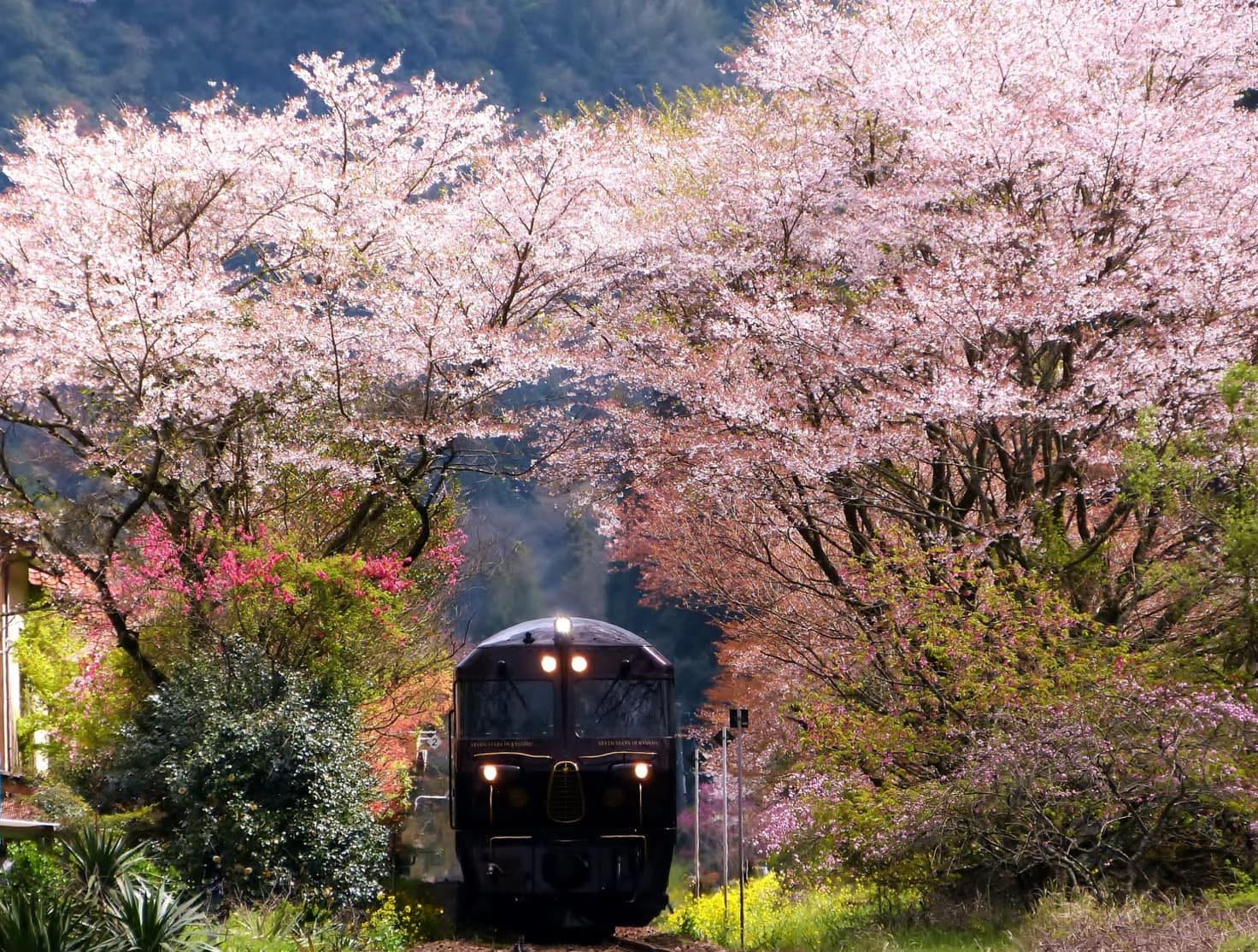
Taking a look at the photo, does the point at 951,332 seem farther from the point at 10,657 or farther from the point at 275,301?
the point at 10,657

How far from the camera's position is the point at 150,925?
8.36 m

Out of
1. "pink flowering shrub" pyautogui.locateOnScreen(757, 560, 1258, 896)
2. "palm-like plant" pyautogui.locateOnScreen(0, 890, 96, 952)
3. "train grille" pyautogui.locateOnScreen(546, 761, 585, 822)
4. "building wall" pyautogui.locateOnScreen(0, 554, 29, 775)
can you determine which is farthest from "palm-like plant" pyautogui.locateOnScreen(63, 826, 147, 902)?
"building wall" pyautogui.locateOnScreen(0, 554, 29, 775)

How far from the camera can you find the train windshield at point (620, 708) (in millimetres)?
13172

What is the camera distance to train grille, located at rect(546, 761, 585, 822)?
42.5 feet

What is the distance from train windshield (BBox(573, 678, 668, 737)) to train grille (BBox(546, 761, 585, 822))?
38 centimetres

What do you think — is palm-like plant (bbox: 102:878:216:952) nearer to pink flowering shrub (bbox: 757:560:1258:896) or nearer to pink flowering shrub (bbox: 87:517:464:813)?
pink flowering shrub (bbox: 87:517:464:813)

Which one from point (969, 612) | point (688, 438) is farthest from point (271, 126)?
point (969, 612)

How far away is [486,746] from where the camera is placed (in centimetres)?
1303

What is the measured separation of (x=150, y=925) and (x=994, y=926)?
252 inches

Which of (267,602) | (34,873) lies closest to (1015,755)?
(34,873)

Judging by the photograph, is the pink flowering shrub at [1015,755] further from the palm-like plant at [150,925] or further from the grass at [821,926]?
the palm-like plant at [150,925]

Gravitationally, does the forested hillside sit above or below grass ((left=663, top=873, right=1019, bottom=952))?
above

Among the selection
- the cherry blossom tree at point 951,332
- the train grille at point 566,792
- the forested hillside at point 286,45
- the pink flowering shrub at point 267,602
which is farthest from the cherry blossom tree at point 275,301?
the forested hillside at point 286,45

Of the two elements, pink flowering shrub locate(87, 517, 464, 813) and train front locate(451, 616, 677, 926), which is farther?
pink flowering shrub locate(87, 517, 464, 813)
